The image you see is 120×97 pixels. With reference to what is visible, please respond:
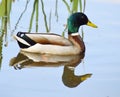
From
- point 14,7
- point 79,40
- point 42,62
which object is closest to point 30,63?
point 42,62

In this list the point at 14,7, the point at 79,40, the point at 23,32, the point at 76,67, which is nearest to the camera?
the point at 76,67

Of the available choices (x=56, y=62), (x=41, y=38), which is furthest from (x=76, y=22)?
(x=56, y=62)

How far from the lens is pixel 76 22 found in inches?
355

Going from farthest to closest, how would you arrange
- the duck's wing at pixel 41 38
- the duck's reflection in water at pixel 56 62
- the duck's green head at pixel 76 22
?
the duck's green head at pixel 76 22 < the duck's wing at pixel 41 38 < the duck's reflection in water at pixel 56 62

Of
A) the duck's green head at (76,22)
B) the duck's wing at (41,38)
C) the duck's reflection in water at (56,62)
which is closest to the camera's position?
the duck's reflection in water at (56,62)

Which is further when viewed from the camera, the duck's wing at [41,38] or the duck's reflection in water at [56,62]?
the duck's wing at [41,38]

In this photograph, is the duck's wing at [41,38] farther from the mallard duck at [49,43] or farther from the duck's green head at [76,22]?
the duck's green head at [76,22]

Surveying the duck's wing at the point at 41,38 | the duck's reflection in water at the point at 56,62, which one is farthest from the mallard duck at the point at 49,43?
the duck's reflection in water at the point at 56,62

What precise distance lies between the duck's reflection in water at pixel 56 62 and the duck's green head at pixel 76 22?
713 mm

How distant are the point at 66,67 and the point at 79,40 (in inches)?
52.5

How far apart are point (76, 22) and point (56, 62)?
1.50 metres

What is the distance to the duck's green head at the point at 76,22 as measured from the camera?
8820 millimetres

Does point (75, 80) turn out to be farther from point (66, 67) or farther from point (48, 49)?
point (48, 49)

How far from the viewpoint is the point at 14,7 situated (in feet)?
31.0
